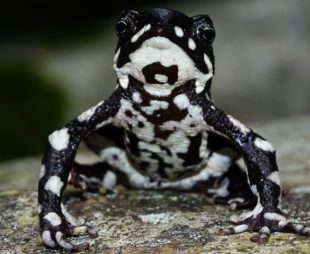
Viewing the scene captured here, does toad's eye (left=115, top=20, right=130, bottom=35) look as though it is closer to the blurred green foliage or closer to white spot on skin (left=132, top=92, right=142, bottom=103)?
white spot on skin (left=132, top=92, right=142, bottom=103)

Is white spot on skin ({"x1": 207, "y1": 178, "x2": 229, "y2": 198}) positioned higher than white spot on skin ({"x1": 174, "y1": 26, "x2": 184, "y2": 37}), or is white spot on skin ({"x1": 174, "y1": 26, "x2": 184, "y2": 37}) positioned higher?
white spot on skin ({"x1": 174, "y1": 26, "x2": 184, "y2": 37})

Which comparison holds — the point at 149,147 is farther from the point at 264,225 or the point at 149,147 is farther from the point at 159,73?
the point at 264,225

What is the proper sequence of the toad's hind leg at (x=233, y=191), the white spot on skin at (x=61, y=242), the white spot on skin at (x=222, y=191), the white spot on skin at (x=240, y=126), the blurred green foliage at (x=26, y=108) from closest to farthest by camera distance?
the white spot on skin at (x=61, y=242), the white spot on skin at (x=240, y=126), the toad's hind leg at (x=233, y=191), the white spot on skin at (x=222, y=191), the blurred green foliage at (x=26, y=108)

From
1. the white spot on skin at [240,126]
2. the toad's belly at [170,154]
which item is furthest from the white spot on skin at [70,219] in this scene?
the white spot on skin at [240,126]

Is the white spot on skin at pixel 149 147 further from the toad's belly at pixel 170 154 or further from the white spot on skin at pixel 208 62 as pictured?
the white spot on skin at pixel 208 62

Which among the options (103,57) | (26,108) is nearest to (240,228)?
(26,108)

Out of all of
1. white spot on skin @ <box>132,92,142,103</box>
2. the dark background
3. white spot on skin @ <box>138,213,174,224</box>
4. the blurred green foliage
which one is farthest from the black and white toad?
A: the dark background
